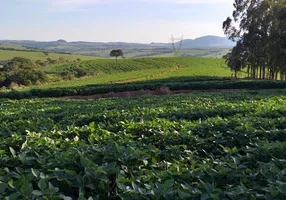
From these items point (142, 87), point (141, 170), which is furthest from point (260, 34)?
point (141, 170)

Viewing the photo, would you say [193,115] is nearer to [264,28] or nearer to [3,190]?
[3,190]

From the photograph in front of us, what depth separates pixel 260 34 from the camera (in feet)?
139

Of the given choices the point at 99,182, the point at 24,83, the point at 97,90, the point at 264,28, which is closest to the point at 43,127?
the point at 99,182

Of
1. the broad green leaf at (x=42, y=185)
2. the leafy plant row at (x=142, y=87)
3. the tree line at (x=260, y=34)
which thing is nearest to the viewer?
the broad green leaf at (x=42, y=185)

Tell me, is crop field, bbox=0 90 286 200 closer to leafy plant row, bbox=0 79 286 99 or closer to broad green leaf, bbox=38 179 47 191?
broad green leaf, bbox=38 179 47 191

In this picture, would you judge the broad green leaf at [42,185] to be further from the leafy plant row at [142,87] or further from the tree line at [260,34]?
the tree line at [260,34]

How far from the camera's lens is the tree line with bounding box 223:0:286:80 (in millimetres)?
37531

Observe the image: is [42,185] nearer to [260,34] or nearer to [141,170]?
[141,170]

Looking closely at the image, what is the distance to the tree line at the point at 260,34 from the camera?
37.5 metres

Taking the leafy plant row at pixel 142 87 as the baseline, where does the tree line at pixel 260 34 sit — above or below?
above

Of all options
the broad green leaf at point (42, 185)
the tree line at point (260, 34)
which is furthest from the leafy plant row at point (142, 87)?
the broad green leaf at point (42, 185)

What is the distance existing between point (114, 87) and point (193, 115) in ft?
80.9

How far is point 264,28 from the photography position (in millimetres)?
42188

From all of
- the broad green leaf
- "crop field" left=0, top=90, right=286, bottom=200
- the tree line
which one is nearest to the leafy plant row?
the tree line
